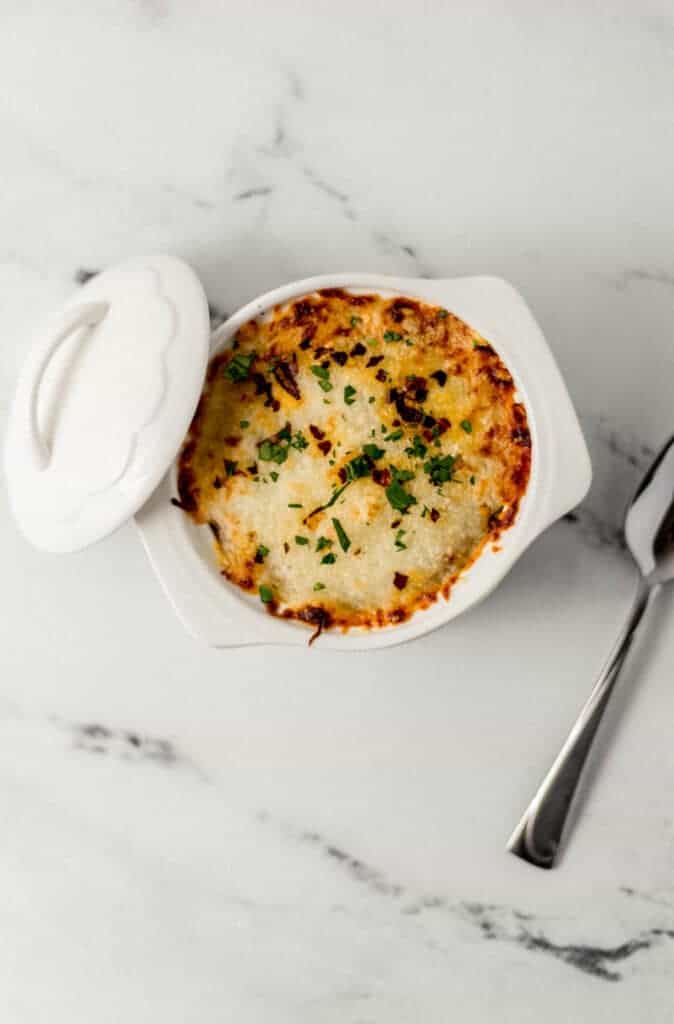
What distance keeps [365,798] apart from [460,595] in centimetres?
40

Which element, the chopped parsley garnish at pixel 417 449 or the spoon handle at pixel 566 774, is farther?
the spoon handle at pixel 566 774

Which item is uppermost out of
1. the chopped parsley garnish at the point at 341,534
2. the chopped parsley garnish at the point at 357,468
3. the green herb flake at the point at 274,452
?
the chopped parsley garnish at the point at 357,468

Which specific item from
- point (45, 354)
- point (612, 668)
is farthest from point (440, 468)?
point (45, 354)

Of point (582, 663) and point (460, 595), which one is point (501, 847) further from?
point (460, 595)

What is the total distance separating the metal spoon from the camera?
1592mm

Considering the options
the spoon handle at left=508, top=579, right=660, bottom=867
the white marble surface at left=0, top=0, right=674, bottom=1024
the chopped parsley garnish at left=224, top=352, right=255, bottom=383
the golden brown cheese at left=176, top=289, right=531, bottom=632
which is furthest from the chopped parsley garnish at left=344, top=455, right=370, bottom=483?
the spoon handle at left=508, top=579, right=660, bottom=867

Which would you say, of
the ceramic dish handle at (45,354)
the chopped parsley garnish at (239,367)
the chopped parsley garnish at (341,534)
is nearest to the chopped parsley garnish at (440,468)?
the chopped parsley garnish at (341,534)

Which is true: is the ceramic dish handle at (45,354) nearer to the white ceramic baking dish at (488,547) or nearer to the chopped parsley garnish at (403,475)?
the white ceramic baking dish at (488,547)

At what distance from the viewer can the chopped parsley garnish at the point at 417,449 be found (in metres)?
1.47

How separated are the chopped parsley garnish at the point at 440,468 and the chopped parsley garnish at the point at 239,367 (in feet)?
0.84

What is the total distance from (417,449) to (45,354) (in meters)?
0.48

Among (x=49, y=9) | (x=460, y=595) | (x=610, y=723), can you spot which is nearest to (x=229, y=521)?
(x=460, y=595)

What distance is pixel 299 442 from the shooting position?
150cm

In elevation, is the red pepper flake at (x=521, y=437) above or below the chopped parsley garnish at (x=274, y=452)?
above
